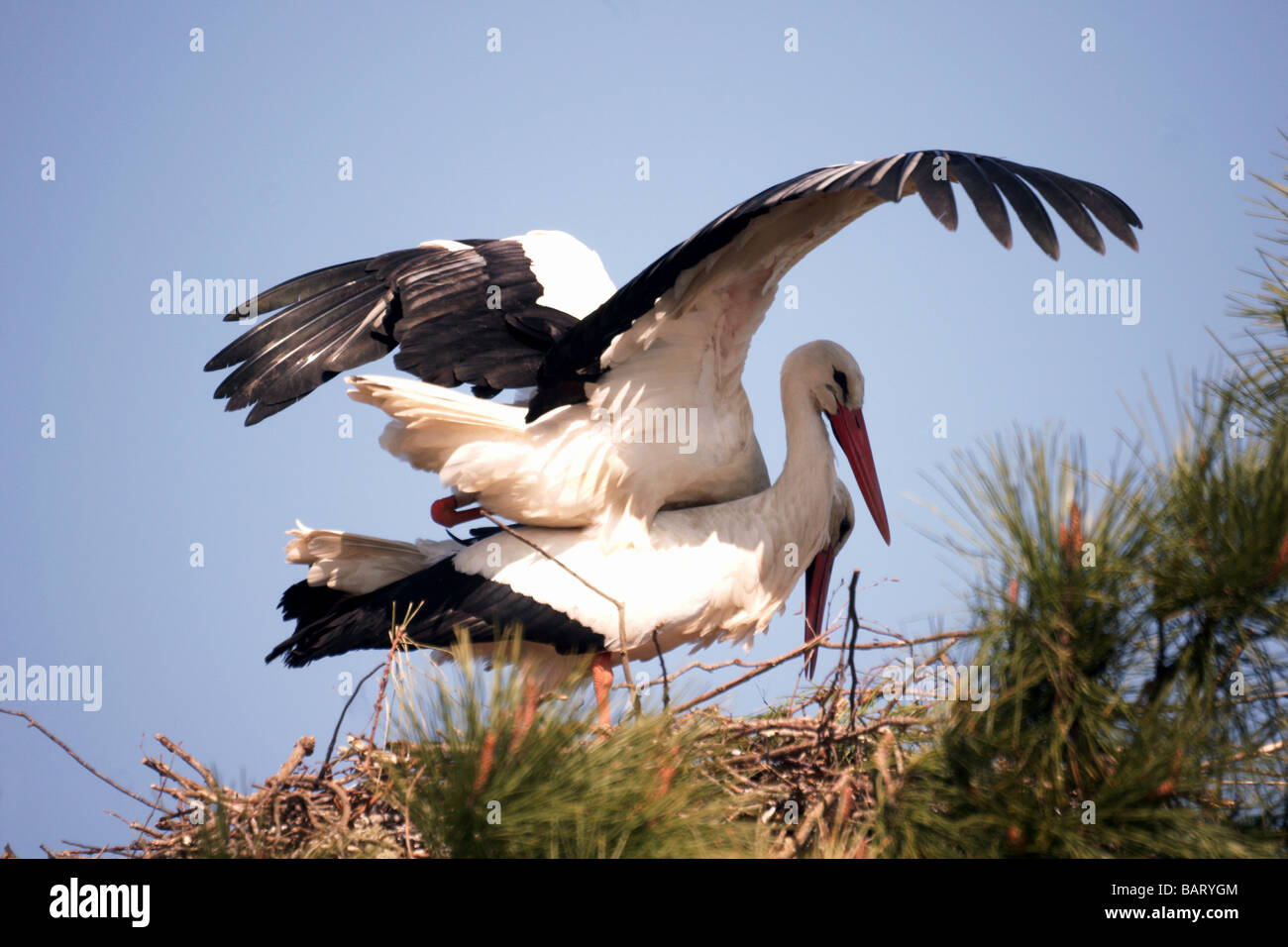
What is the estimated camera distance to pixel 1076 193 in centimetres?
282

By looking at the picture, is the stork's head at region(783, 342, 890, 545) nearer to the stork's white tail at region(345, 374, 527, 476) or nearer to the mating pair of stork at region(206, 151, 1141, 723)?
the mating pair of stork at region(206, 151, 1141, 723)

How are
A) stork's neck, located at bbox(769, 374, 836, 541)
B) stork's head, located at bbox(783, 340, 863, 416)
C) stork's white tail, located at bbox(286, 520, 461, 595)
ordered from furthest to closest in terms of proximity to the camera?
stork's head, located at bbox(783, 340, 863, 416), stork's neck, located at bbox(769, 374, 836, 541), stork's white tail, located at bbox(286, 520, 461, 595)

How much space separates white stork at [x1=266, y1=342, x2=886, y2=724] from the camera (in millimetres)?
3660

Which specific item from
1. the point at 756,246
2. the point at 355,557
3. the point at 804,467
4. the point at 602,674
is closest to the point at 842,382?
the point at 804,467

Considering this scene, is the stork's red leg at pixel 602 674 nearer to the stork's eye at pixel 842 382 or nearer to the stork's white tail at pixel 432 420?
the stork's white tail at pixel 432 420

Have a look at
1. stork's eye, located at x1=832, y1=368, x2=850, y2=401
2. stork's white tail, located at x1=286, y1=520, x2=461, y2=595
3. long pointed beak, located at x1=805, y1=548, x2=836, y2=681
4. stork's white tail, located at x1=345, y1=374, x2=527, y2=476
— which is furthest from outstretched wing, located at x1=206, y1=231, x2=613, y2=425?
long pointed beak, located at x1=805, y1=548, x2=836, y2=681

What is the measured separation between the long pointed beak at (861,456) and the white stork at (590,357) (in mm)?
327

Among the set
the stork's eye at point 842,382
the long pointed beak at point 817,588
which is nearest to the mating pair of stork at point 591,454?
the stork's eye at point 842,382

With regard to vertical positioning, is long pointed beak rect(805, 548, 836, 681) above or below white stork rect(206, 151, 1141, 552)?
below

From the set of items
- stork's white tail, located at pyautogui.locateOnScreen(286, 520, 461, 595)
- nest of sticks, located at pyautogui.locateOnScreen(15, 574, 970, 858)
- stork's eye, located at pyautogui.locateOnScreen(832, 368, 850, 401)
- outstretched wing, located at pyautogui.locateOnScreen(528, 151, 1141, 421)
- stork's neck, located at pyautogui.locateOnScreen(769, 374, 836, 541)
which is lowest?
nest of sticks, located at pyautogui.locateOnScreen(15, 574, 970, 858)

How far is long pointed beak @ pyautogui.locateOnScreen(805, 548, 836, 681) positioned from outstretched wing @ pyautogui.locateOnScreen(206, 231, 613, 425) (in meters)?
1.24

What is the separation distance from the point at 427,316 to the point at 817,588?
169 cm
